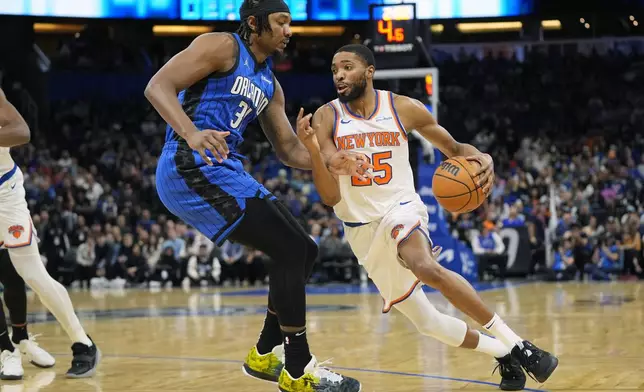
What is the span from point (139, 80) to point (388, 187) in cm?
2226

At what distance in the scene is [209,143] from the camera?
4305 millimetres

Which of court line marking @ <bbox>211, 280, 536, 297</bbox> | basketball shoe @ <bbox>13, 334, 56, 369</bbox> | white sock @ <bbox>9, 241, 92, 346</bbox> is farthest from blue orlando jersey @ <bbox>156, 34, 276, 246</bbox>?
court line marking @ <bbox>211, 280, 536, 297</bbox>

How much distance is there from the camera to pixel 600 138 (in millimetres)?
24125

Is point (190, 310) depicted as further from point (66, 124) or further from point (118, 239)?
point (66, 124)

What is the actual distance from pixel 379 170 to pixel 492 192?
1515 cm

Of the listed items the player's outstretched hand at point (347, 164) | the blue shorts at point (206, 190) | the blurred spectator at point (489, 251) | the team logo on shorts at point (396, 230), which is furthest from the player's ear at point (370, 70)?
the blurred spectator at point (489, 251)

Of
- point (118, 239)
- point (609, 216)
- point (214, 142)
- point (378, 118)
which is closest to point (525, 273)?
point (609, 216)

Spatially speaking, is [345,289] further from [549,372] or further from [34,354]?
[549,372]

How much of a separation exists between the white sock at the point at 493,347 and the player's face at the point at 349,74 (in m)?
1.66

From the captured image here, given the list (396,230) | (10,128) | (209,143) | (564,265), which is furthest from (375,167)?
(564,265)

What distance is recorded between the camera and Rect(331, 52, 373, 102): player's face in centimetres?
578

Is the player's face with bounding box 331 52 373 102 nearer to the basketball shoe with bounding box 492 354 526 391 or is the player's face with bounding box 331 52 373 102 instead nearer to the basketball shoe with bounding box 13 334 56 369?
the basketball shoe with bounding box 492 354 526 391

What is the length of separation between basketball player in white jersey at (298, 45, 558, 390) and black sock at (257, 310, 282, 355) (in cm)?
76

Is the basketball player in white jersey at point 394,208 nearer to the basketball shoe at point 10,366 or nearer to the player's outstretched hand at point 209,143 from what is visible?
the player's outstretched hand at point 209,143
